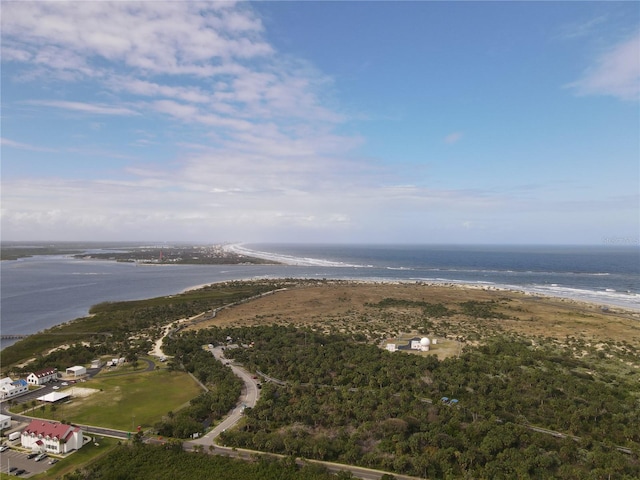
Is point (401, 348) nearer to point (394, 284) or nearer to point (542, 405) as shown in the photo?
point (542, 405)

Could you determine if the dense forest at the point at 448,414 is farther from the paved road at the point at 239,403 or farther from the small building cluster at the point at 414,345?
the small building cluster at the point at 414,345

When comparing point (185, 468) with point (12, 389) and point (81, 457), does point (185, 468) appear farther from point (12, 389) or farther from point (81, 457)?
point (12, 389)

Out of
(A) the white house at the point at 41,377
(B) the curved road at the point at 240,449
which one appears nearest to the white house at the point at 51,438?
(B) the curved road at the point at 240,449

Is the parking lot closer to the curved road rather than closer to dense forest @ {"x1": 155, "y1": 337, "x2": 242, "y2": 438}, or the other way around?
dense forest @ {"x1": 155, "y1": 337, "x2": 242, "y2": 438}

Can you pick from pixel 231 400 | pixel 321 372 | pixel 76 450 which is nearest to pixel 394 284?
pixel 321 372

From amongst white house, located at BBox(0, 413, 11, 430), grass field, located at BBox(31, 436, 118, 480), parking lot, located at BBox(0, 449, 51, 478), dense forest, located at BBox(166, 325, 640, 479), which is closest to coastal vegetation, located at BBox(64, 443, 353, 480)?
grass field, located at BBox(31, 436, 118, 480)

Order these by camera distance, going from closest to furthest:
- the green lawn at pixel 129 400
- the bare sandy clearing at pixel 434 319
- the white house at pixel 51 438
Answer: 1. the white house at pixel 51 438
2. the green lawn at pixel 129 400
3. the bare sandy clearing at pixel 434 319
